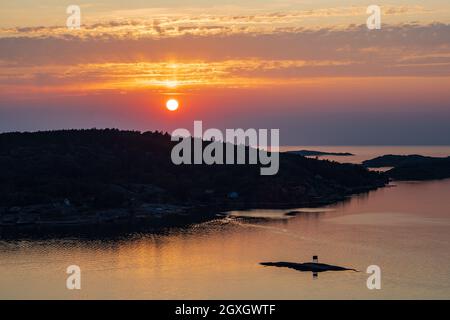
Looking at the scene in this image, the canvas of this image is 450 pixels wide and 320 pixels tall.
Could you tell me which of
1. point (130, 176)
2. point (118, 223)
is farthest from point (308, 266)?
point (130, 176)

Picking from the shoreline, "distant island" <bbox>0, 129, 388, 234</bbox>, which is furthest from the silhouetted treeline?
the shoreline

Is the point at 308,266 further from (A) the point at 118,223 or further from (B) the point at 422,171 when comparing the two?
(B) the point at 422,171

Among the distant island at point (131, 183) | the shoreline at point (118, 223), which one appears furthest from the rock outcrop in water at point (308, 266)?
the distant island at point (131, 183)

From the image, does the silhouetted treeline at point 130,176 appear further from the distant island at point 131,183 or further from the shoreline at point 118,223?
the shoreline at point 118,223

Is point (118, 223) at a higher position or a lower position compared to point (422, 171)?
higher

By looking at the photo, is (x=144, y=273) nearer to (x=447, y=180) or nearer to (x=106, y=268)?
(x=106, y=268)
